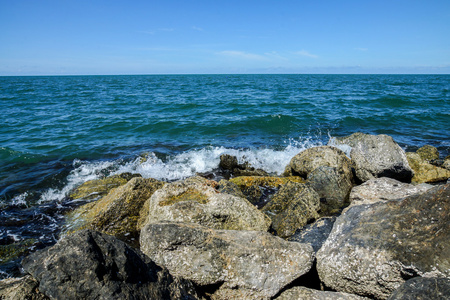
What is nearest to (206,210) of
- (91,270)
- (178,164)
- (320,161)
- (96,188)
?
(91,270)

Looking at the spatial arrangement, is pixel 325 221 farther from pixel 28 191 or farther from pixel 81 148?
Result: pixel 81 148

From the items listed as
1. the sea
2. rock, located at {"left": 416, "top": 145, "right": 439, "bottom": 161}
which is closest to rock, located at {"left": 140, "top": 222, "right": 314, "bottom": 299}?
the sea

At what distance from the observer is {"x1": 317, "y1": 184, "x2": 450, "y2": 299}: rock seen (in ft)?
10.3

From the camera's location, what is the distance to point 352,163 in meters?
8.44

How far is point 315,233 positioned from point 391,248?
68.8 inches

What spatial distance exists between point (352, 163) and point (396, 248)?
5.55 metres

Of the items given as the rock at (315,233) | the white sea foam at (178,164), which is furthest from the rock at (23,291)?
the white sea foam at (178,164)

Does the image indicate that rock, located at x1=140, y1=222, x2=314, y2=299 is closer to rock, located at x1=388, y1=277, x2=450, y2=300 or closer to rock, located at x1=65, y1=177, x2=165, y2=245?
rock, located at x1=388, y1=277, x2=450, y2=300

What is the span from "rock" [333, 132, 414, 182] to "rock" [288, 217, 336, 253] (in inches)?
136

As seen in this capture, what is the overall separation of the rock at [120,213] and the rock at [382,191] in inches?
184

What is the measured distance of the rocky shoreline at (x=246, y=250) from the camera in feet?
7.94

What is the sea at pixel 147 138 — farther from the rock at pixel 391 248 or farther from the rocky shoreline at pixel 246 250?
the rock at pixel 391 248

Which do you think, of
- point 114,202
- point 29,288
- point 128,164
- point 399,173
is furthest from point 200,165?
point 29,288

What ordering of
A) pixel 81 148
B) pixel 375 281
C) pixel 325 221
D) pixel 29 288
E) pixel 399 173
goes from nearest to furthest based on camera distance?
pixel 29 288
pixel 375 281
pixel 325 221
pixel 399 173
pixel 81 148
